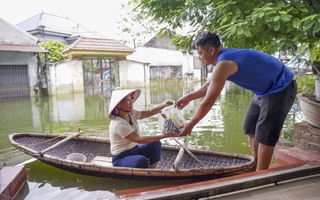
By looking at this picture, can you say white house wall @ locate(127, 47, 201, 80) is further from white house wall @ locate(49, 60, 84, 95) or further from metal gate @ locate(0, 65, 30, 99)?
metal gate @ locate(0, 65, 30, 99)

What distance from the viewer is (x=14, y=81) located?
14805 millimetres

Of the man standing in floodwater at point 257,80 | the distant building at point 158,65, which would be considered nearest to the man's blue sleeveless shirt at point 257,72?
the man standing in floodwater at point 257,80

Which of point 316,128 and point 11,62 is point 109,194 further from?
point 11,62

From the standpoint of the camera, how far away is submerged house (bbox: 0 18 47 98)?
14.2 m

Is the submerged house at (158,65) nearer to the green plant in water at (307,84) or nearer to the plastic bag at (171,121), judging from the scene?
the green plant in water at (307,84)

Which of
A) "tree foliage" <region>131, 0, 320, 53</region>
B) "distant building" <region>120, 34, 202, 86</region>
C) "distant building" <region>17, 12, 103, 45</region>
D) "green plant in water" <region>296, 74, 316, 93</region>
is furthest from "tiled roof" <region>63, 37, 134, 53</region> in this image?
"green plant in water" <region>296, 74, 316, 93</region>

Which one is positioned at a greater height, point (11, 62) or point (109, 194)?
point (11, 62)

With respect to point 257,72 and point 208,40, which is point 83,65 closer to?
point 208,40

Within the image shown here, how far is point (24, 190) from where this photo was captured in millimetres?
3705

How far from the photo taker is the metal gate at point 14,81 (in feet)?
47.3

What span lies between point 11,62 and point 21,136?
37.6 feet

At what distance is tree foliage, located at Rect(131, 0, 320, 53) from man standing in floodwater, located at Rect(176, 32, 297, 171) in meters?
0.74

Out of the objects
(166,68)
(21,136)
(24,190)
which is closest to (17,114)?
(21,136)

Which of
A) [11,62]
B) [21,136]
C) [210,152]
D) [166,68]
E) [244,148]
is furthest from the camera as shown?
[166,68]
